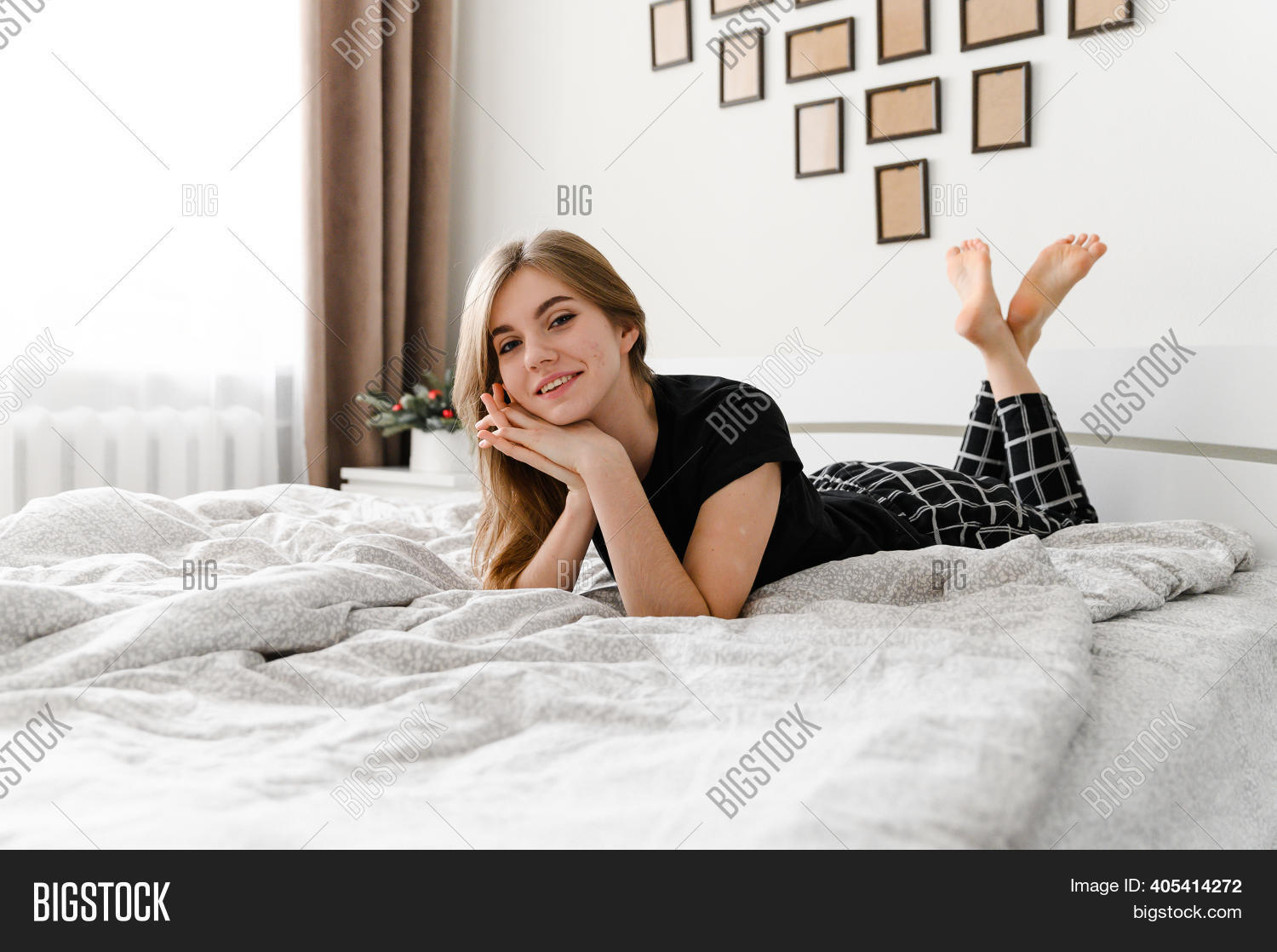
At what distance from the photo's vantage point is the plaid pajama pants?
1543 mm

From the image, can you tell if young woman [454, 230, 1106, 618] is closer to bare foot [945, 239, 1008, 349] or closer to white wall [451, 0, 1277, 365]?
bare foot [945, 239, 1008, 349]

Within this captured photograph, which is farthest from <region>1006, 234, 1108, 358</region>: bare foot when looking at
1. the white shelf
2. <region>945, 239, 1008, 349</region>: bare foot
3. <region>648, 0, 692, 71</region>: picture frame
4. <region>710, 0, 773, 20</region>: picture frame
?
the white shelf

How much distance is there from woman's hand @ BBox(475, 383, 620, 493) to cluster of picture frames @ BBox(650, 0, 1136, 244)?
1.29 meters

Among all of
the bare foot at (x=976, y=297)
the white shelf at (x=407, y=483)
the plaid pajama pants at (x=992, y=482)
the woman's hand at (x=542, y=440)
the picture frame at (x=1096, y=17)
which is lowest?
the white shelf at (x=407, y=483)

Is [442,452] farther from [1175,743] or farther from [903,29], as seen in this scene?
[1175,743]

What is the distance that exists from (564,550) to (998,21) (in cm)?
157

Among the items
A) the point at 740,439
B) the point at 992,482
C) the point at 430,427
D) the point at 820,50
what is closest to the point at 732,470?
the point at 740,439

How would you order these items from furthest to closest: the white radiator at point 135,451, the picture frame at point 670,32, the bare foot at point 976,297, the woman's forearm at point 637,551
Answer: the picture frame at point 670,32 → the white radiator at point 135,451 → the bare foot at point 976,297 → the woman's forearm at point 637,551

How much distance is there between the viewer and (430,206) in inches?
123

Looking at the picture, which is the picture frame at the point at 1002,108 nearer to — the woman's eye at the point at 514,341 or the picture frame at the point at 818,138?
the picture frame at the point at 818,138

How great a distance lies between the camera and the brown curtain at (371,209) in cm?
282

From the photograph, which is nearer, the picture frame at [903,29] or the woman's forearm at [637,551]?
the woman's forearm at [637,551]

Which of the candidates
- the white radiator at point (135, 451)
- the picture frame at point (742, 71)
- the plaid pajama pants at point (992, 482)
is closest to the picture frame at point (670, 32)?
the picture frame at point (742, 71)
